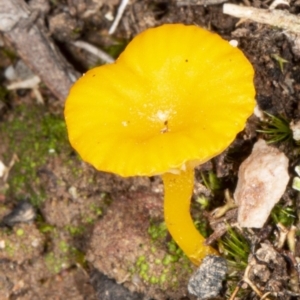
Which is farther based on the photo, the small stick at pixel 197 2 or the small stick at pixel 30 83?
the small stick at pixel 30 83

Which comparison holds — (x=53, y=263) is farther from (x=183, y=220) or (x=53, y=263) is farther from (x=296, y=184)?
(x=296, y=184)

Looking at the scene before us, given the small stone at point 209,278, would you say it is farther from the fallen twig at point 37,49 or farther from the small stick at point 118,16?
the small stick at point 118,16

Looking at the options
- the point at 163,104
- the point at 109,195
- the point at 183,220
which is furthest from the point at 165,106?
A: the point at 109,195

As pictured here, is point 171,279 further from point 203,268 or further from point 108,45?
point 108,45

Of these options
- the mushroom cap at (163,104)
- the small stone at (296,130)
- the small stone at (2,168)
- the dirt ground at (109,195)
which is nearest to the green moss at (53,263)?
the dirt ground at (109,195)

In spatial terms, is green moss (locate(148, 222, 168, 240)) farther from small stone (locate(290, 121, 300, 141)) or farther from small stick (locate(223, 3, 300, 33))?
small stick (locate(223, 3, 300, 33))

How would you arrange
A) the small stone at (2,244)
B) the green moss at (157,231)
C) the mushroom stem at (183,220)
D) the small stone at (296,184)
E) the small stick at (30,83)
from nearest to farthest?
the mushroom stem at (183,220)
the small stone at (296,184)
the green moss at (157,231)
the small stone at (2,244)
the small stick at (30,83)
